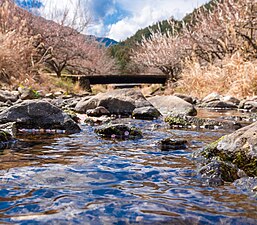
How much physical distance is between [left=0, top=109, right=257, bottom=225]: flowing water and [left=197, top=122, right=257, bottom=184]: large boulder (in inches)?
7.5

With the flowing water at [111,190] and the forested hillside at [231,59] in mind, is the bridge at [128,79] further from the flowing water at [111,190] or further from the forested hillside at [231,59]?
the flowing water at [111,190]

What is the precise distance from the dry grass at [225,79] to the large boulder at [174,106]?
2.79 meters

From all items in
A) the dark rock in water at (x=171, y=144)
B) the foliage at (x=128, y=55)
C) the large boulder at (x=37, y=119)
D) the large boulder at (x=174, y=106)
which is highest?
the foliage at (x=128, y=55)

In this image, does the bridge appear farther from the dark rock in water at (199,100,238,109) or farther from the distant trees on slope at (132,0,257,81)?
the dark rock in water at (199,100,238,109)

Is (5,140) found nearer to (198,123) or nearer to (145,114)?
(198,123)

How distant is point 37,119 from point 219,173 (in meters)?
2.62

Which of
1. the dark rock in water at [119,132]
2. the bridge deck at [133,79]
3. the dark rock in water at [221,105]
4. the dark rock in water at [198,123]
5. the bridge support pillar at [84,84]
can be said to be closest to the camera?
the dark rock in water at [119,132]

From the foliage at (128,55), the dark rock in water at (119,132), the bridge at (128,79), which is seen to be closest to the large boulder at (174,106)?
the dark rock in water at (119,132)

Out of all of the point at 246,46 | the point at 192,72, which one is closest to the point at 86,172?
the point at 246,46

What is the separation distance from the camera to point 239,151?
7.20ft

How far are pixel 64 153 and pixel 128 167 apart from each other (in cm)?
69

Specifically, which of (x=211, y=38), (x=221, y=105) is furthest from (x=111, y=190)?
(x=211, y=38)

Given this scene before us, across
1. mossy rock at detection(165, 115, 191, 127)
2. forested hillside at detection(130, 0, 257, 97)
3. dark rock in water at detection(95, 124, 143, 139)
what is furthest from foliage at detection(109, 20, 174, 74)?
dark rock in water at detection(95, 124, 143, 139)

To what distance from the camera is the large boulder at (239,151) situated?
6.79ft
